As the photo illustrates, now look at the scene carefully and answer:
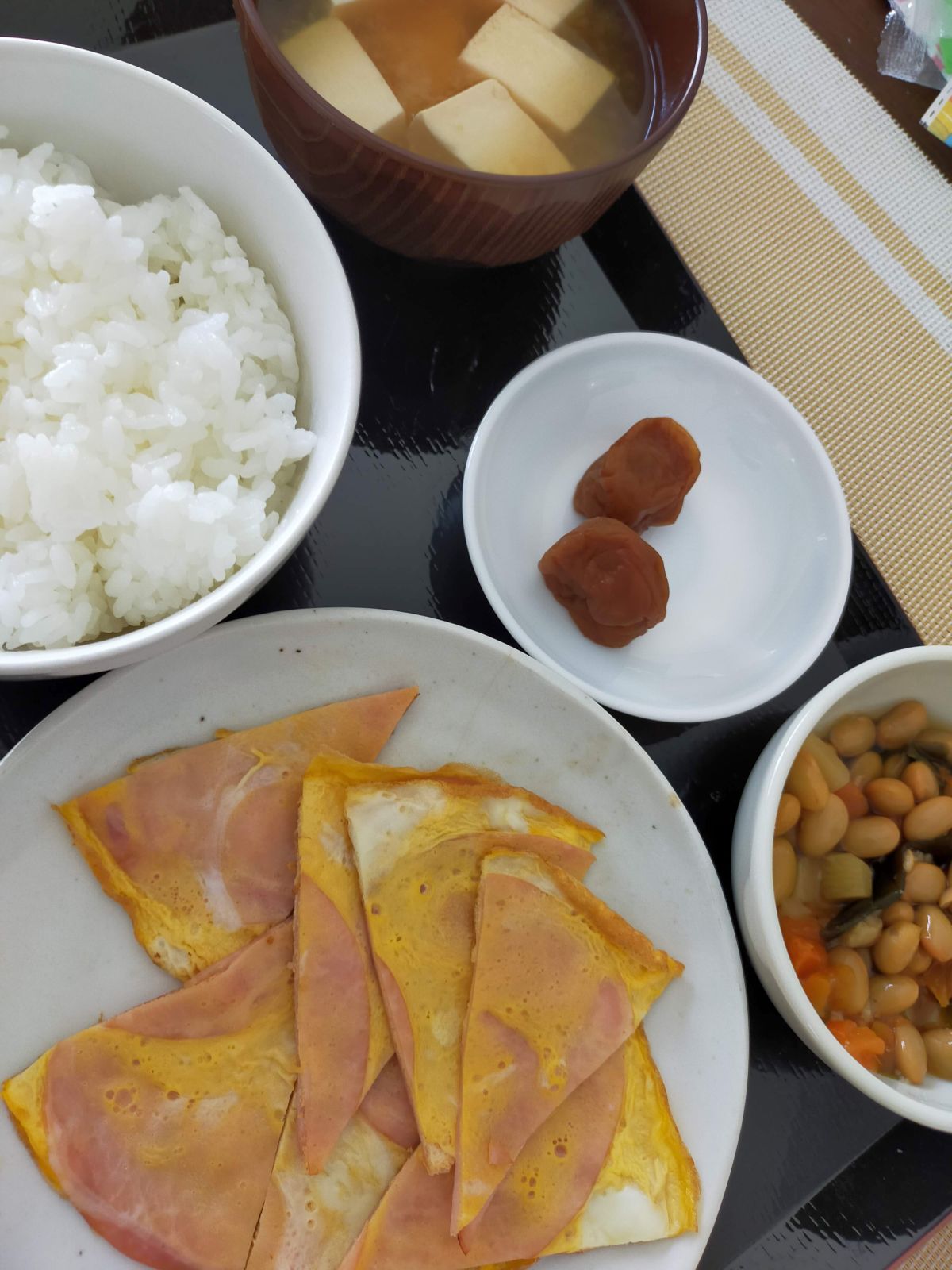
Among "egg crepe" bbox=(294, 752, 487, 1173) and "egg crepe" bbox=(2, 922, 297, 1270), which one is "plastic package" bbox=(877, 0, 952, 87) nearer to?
"egg crepe" bbox=(294, 752, 487, 1173)

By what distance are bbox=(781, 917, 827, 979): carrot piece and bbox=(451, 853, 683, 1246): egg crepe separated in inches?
7.2

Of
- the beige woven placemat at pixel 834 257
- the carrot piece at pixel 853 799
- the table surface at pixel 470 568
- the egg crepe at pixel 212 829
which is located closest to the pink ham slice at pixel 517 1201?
the table surface at pixel 470 568

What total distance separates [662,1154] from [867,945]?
40 cm

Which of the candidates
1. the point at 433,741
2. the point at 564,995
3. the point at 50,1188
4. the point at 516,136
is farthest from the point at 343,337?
the point at 50,1188

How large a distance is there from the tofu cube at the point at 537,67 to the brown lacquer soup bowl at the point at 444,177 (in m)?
0.09

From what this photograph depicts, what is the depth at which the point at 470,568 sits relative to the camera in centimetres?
136

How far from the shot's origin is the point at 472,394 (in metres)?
1.41

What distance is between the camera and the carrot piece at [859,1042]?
1.24 m

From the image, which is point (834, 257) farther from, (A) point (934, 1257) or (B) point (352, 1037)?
(A) point (934, 1257)

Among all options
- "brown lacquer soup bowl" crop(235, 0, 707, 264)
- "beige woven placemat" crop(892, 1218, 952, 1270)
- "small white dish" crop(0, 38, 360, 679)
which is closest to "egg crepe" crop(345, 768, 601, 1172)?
"small white dish" crop(0, 38, 360, 679)

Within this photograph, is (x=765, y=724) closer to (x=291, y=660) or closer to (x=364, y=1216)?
(x=291, y=660)

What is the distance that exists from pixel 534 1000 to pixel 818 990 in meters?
0.40

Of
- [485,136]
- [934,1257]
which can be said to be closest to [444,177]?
[485,136]

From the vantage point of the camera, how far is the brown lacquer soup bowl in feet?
3.37
